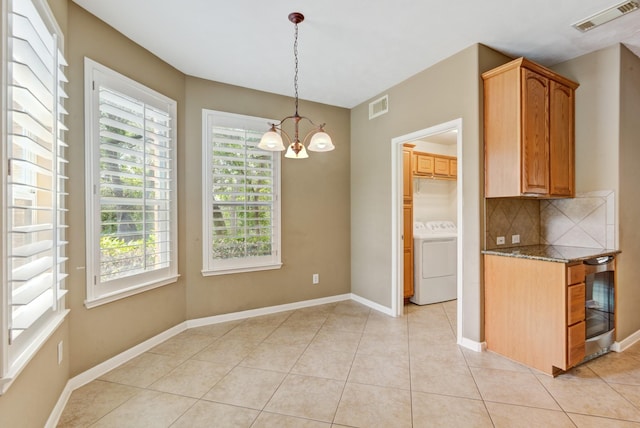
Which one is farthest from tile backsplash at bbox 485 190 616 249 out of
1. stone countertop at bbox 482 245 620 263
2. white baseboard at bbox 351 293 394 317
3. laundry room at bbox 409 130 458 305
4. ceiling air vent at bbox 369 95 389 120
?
ceiling air vent at bbox 369 95 389 120

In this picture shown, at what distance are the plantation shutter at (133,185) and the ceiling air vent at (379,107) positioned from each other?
246cm

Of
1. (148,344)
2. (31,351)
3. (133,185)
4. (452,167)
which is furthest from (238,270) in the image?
(452,167)

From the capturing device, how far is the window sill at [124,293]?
2.39 metres

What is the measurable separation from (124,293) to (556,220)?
4224 mm

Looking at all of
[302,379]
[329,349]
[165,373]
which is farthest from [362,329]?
[165,373]

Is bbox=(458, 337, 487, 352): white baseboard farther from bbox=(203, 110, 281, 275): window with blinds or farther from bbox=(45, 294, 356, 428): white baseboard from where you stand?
bbox=(203, 110, 281, 275): window with blinds

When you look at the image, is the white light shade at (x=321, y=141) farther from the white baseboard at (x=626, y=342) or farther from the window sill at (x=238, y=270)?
the white baseboard at (x=626, y=342)

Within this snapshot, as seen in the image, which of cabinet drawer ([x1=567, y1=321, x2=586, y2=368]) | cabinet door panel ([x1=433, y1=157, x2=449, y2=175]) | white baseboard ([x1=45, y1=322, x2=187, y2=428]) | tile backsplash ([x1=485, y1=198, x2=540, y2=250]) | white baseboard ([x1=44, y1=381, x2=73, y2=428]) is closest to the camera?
white baseboard ([x1=44, y1=381, x2=73, y2=428])

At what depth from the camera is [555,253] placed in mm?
2650

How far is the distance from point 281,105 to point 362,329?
291cm

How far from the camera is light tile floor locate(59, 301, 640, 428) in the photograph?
6.33ft

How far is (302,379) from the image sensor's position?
2395 millimetres

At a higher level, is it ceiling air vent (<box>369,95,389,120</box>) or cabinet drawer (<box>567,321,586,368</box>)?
ceiling air vent (<box>369,95,389,120</box>)

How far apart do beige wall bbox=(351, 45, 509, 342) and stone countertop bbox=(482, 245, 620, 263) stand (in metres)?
0.26
